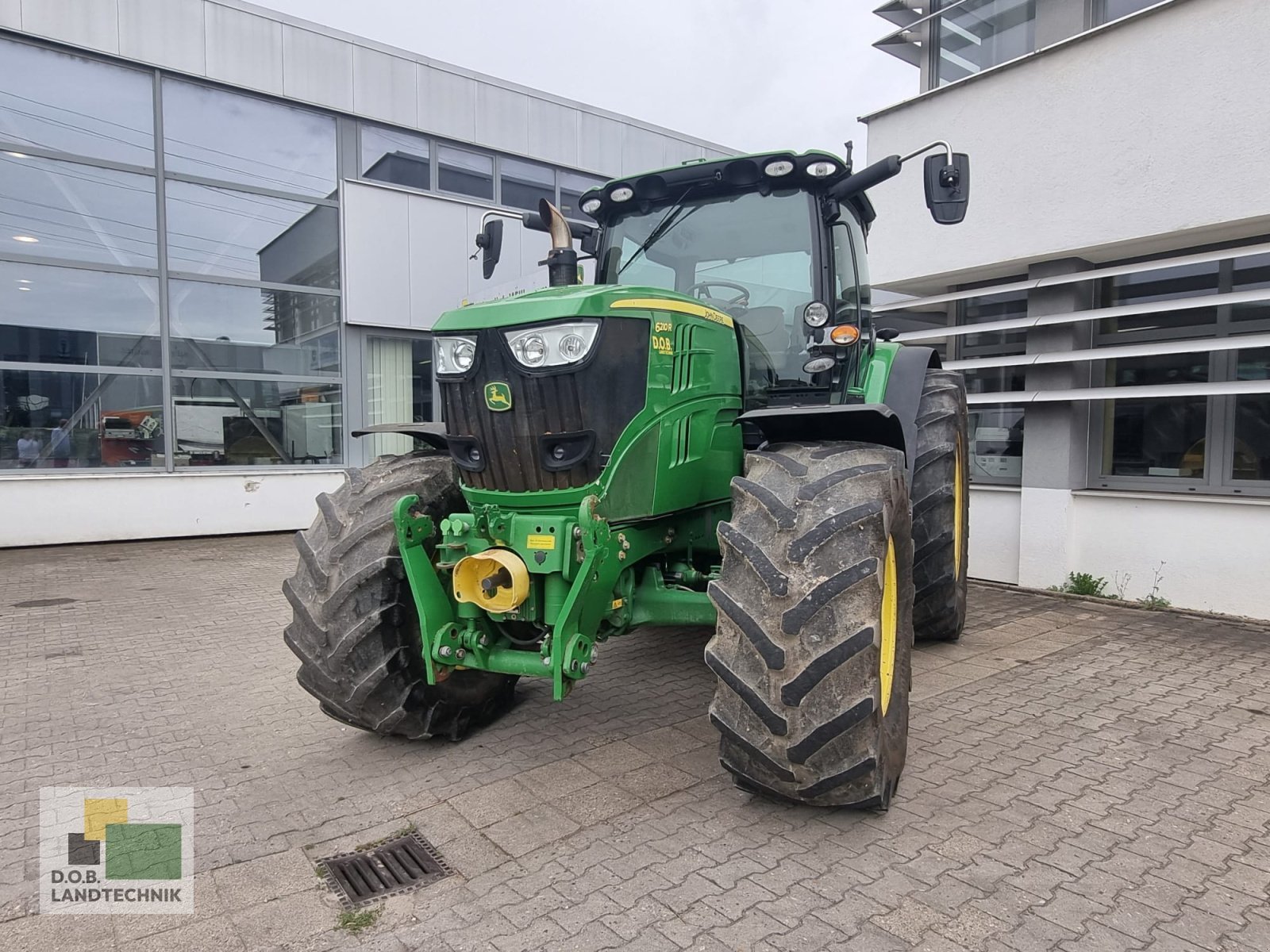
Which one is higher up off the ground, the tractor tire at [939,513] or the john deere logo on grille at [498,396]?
the john deere logo on grille at [498,396]

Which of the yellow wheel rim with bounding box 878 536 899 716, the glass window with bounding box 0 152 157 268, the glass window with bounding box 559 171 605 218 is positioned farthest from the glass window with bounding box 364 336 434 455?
the yellow wheel rim with bounding box 878 536 899 716

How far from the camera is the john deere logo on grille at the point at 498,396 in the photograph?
117 inches

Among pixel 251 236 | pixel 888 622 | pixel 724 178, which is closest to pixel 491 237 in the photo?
pixel 724 178

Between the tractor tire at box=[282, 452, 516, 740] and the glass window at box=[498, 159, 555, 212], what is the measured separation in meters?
10.3

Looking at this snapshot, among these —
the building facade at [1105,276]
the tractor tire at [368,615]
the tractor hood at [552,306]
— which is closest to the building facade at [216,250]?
the building facade at [1105,276]

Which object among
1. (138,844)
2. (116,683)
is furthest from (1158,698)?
(116,683)

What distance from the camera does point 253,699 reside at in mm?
4457

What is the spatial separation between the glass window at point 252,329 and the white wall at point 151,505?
146 centimetres

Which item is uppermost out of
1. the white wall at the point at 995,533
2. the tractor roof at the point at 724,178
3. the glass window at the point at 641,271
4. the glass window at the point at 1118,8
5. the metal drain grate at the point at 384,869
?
the glass window at the point at 1118,8

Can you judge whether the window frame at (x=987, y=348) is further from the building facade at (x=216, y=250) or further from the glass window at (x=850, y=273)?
the building facade at (x=216, y=250)

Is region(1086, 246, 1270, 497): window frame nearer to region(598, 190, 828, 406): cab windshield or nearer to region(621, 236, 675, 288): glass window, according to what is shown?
region(598, 190, 828, 406): cab windshield

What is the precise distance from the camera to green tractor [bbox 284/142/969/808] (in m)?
2.57

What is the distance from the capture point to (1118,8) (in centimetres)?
641

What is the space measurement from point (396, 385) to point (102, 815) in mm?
9448
